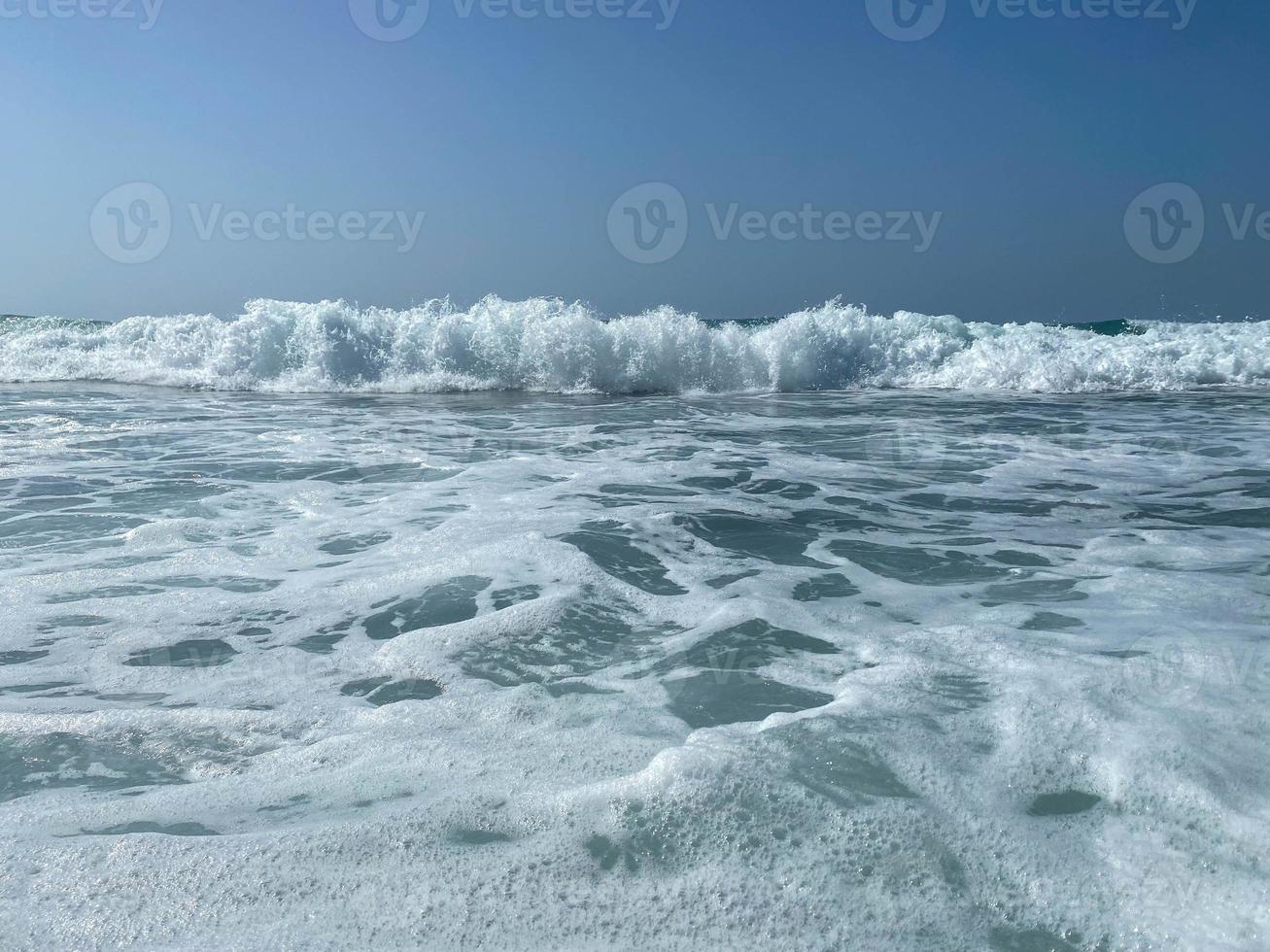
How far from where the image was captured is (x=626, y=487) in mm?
6566

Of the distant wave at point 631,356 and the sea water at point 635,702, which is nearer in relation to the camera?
the sea water at point 635,702

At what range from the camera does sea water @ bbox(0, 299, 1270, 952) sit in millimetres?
1922

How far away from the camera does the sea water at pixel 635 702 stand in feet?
6.31

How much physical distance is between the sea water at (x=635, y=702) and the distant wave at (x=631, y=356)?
30.5 ft

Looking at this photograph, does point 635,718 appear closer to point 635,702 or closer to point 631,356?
point 635,702

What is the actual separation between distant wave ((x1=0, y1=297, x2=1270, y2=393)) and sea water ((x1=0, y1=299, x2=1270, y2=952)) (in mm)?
9282

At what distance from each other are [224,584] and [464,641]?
1.44m

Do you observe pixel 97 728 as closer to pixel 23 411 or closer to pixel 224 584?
pixel 224 584

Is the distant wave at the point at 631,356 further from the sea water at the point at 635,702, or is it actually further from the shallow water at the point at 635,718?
the shallow water at the point at 635,718

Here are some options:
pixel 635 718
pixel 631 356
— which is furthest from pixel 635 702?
pixel 631 356

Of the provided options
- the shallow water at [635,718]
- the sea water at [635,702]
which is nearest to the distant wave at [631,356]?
the sea water at [635,702]

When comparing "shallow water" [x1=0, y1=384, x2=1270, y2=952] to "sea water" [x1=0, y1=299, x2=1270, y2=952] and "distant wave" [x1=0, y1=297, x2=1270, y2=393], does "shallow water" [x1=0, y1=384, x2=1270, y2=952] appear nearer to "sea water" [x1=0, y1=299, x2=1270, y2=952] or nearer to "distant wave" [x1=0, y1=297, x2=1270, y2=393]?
"sea water" [x1=0, y1=299, x2=1270, y2=952]

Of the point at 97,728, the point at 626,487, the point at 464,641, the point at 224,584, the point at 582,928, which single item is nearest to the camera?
the point at 582,928

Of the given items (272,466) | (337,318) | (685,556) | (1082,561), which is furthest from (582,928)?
(337,318)
